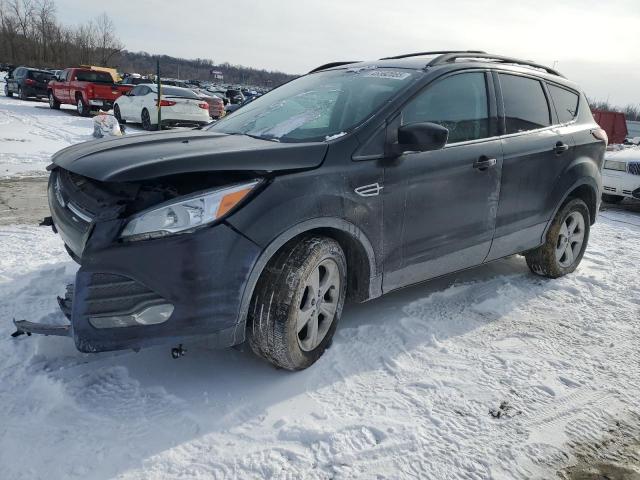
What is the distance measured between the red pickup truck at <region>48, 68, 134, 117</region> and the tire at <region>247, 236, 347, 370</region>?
18855mm

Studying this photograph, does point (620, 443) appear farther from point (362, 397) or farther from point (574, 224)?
point (574, 224)

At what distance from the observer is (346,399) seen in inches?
102

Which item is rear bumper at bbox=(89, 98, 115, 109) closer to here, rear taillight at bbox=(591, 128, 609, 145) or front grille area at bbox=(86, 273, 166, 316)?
rear taillight at bbox=(591, 128, 609, 145)

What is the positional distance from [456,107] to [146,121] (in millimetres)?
14595

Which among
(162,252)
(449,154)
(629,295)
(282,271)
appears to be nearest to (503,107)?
(449,154)

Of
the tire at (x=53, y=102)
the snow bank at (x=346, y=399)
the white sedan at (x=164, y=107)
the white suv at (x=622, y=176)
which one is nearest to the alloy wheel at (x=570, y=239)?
the snow bank at (x=346, y=399)

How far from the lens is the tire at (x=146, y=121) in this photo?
16.0 m

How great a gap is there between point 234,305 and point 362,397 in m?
0.82

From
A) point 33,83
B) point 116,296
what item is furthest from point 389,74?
point 33,83

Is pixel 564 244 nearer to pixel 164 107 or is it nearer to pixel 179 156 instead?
pixel 179 156

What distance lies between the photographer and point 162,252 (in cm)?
224

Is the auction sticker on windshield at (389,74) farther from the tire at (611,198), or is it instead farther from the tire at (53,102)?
the tire at (53,102)

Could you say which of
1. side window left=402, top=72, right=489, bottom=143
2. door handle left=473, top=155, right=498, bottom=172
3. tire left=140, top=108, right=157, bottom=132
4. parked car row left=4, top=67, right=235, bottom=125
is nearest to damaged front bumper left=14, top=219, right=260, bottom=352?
side window left=402, top=72, right=489, bottom=143

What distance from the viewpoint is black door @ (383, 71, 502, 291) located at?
309cm
